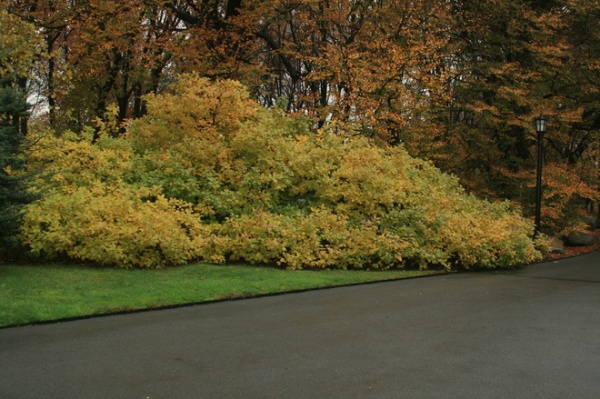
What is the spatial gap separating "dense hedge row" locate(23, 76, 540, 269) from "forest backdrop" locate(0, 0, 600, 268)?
167 inches

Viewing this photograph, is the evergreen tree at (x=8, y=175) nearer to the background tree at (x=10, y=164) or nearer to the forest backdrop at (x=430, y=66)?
the background tree at (x=10, y=164)

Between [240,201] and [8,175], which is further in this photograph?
[240,201]

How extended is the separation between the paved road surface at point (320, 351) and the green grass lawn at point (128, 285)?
0.32 metres

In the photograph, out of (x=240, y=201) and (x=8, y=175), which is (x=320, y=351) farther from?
(x=240, y=201)

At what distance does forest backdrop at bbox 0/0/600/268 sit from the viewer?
17.7m

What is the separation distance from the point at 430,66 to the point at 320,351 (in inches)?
574

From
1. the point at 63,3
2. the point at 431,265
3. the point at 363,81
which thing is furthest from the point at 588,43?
the point at 63,3

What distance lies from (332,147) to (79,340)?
8.62 m

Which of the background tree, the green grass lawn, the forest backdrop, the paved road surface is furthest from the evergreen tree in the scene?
the forest backdrop

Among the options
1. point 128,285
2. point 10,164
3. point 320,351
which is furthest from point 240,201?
point 320,351

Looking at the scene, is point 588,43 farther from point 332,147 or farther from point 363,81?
point 332,147

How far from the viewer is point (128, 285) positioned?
8.07m

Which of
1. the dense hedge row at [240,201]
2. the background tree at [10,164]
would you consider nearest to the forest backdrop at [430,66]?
the dense hedge row at [240,201]

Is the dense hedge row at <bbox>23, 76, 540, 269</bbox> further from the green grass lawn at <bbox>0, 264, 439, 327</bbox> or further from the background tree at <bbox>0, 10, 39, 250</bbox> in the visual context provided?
the background tree at <bbox>0, 10, 39, 250</bbox>
